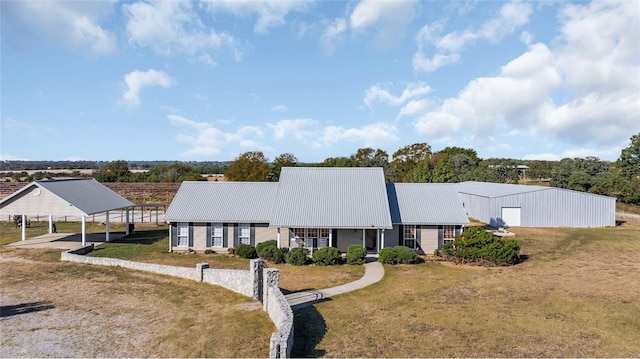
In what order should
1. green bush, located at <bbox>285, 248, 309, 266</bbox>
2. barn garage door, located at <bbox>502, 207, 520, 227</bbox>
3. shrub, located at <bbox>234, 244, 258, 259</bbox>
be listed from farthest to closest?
1. barn garage door, located at <bbox>502, 207, 520, 227</bbox>
2. shrub, located at <bbox>234, 244, 258, 259</bbox>
3. green bush, located at <bbox>285, 248, 309, 266</bbox>

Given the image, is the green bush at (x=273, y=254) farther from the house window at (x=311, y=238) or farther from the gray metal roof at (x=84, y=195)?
the gray metal roof at (x=84, y=195)

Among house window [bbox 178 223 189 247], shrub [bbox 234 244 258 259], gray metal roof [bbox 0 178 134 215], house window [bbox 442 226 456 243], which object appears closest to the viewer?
shrub [bbox 234 244 258 259]

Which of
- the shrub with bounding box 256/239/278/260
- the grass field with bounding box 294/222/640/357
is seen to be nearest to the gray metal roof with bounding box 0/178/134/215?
the shrub with bounding box 256/239/278/260

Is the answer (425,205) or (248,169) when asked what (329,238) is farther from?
(248,169)

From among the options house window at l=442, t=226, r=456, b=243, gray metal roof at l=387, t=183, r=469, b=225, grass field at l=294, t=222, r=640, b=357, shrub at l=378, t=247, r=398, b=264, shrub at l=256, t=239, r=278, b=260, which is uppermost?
gray metal roof at l=387, t=183, r=469, b=225

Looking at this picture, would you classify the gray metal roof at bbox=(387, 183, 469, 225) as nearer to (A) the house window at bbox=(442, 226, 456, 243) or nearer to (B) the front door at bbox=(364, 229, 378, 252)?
(A) the house window at bbox=(442, 226, 456, 243)

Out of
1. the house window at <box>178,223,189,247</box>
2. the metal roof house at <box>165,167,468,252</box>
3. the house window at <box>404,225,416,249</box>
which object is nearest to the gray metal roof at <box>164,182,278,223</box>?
the metal roof house at <box>165,167,468,252</box>

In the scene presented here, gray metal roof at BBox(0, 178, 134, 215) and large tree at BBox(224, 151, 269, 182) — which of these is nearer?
gray metal roof at BBox(0, 178, 134, 215)

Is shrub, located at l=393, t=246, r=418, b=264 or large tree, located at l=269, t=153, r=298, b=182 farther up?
large tree, located at l=269, t=153, r=298, b=182
